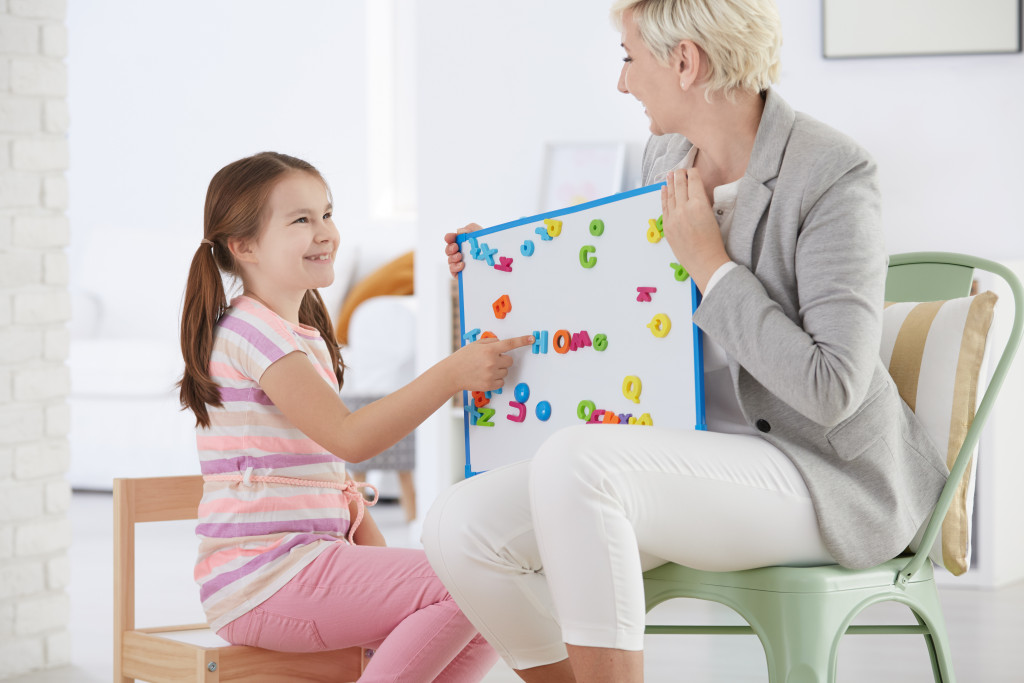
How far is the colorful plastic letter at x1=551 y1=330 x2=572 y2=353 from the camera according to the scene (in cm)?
139

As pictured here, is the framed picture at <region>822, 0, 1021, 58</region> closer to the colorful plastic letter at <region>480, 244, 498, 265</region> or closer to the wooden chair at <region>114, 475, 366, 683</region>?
the colorful plastic letter at <region>480, 244, 498, 265</region>

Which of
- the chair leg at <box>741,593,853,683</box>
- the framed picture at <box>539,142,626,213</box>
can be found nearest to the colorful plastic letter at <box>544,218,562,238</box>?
the chair leg at <box>741,593,853,683</box>

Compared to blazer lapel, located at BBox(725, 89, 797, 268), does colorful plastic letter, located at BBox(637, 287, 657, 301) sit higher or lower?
lower

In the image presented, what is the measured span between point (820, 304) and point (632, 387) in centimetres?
29

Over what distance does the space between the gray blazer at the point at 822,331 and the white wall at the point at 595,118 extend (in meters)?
1.76

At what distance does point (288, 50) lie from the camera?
5.08m

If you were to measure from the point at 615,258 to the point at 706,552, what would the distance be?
1.26 feet

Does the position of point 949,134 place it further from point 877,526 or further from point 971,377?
point 877,526

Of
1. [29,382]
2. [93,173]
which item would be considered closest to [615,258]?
[29,382]

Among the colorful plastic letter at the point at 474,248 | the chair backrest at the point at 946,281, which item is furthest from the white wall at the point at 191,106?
the chair backrest at the point at 946,281

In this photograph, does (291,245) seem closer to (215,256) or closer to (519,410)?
(215,256)

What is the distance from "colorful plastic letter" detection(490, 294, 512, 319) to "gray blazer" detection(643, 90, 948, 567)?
39 centimetres

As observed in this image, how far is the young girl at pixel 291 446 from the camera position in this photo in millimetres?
1280

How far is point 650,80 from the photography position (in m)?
1.27
